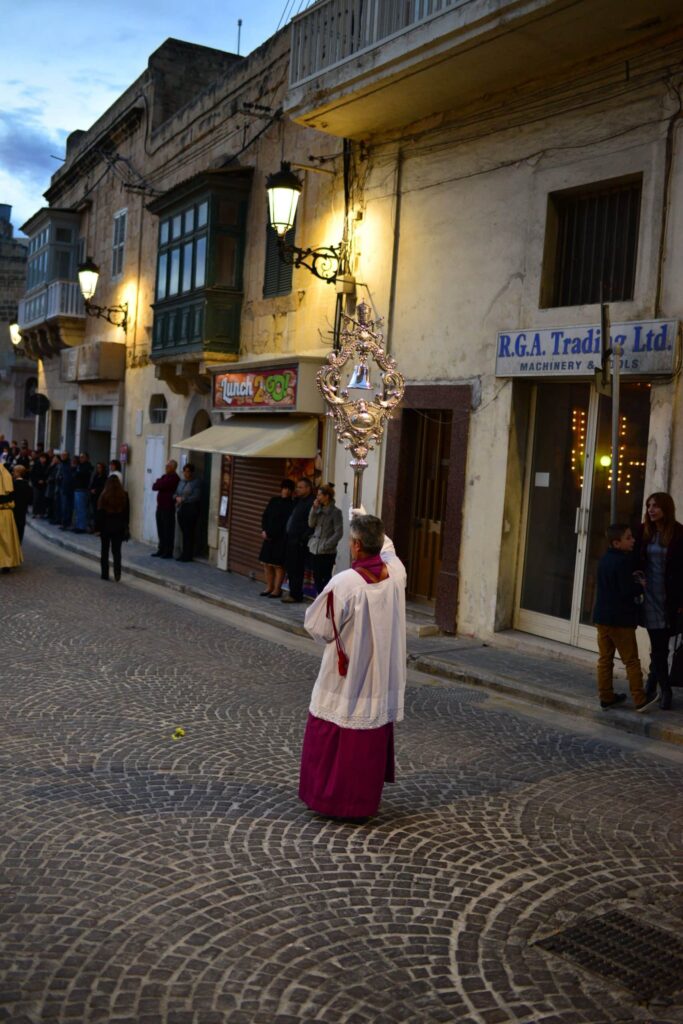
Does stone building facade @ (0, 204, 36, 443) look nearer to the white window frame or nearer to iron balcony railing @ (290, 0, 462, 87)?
the white window frame

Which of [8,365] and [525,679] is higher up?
[8,365]

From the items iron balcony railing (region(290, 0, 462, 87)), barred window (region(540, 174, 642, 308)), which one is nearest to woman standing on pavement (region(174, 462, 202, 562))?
iron balcony railing (region(290, 0, 462, 87))

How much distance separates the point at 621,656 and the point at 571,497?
2.89 meters

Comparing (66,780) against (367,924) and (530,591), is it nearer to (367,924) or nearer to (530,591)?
(367,924)

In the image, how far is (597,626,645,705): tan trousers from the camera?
27.4ft

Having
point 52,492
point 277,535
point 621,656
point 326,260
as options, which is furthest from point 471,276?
point 52,492

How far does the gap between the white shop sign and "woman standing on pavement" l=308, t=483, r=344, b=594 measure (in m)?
3.09

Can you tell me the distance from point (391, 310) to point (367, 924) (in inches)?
386

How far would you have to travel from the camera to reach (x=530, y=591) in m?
11.5

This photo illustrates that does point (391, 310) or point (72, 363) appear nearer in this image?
point (391, 310)

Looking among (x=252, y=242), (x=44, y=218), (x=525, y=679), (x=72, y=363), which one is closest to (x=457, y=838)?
(x=525, y=679)

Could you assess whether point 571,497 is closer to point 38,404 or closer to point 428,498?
point 428,498

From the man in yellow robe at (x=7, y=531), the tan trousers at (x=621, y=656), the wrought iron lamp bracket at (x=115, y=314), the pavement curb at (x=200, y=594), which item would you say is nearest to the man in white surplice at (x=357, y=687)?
the tan trousers at (x=621, y=656)

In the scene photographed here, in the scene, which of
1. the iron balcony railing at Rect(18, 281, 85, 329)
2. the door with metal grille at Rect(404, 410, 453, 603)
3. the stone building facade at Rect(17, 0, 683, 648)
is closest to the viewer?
the stone building facade at Rect(17, 0, 683, 648)
